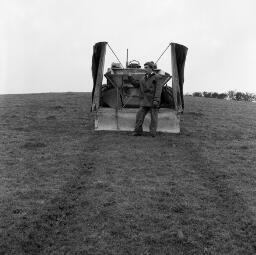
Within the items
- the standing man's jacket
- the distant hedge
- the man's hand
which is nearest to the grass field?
the man's hand

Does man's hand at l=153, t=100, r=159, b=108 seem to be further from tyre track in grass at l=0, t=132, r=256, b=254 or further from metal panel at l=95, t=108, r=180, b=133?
tyre track in grass at l=0, t=132, r=256, b=254

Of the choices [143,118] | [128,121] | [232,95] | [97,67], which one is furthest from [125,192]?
→ [232,95]

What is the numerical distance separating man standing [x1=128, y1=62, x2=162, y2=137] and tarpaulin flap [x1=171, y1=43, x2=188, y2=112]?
1210 mm

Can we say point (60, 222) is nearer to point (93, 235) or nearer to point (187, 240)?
point (93, 235)

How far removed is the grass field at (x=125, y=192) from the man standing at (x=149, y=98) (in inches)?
22.1

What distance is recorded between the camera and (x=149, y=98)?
1686cm

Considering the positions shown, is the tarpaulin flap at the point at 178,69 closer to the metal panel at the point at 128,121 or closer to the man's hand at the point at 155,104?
the metal panel at the point at 128,121

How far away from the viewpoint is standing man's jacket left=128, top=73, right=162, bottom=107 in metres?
16.8

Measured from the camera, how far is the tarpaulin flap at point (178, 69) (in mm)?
17938

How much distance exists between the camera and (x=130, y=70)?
815 inches

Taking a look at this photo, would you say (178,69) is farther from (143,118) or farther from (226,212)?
(226,212)

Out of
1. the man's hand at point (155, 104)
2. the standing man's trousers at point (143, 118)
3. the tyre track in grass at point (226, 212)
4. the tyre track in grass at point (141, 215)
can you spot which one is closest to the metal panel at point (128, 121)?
the standing man's trousers at point (143, 118)

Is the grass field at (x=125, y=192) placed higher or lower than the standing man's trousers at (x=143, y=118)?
lower

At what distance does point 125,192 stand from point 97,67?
8.71m
